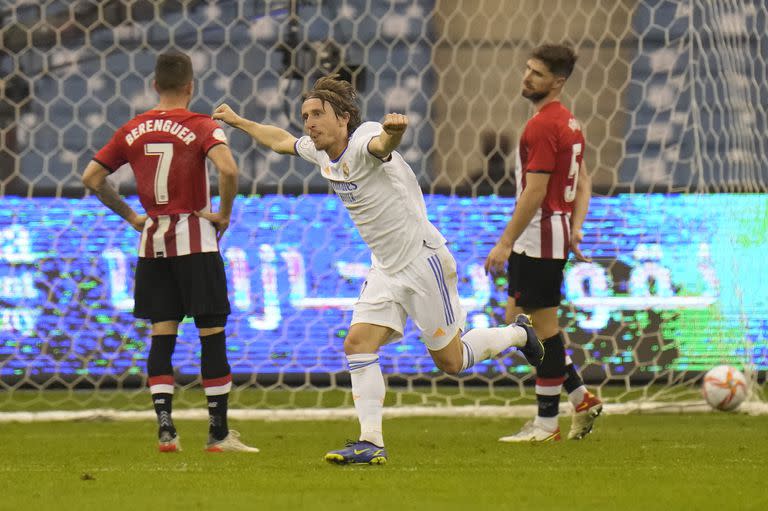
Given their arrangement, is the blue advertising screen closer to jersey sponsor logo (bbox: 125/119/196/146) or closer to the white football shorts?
jersey sponsor logo (bbox: 125/119/196/146)

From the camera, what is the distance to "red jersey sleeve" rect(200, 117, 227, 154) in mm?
5094

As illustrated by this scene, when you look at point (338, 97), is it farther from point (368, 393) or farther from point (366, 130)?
point (368, 393)

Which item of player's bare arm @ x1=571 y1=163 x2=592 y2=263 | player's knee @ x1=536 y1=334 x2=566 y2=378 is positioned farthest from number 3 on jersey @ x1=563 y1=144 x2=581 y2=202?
player's knee @ x1=536 y1=334 x2=566 y2=378

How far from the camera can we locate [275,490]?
380 cm

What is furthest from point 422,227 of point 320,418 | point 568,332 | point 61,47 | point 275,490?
point 61,47

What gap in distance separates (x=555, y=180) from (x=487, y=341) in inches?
33.2

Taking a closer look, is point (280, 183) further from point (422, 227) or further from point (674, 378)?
point (422, 227)

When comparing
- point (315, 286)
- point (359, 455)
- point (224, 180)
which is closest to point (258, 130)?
point (224, 180)

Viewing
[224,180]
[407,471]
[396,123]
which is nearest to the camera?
[396,123]

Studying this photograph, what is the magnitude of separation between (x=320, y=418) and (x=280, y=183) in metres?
1.61

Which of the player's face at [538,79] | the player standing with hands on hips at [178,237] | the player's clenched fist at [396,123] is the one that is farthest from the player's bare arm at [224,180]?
the player's face at [538,79]

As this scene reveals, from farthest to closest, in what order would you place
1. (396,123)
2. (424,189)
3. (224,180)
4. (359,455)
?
1. (424,189)
2. (224,180)
3. (359,455)
4. (396,123)

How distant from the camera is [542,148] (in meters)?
5.34

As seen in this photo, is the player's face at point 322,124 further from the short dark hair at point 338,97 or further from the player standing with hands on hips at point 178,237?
the player standing with hands on hips at point 178,237
